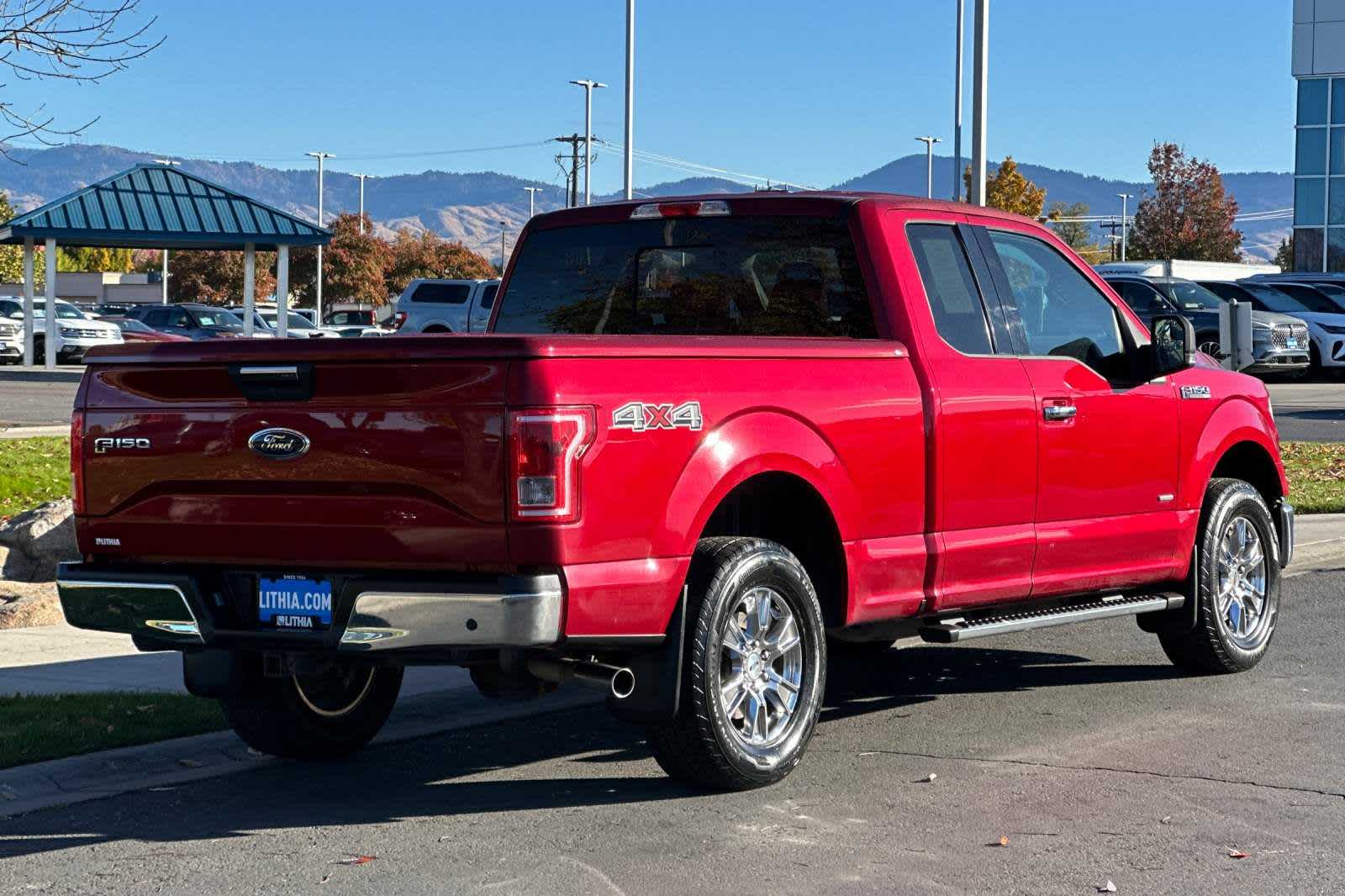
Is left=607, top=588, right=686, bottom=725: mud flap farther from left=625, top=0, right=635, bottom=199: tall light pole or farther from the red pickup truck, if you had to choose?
left=625, top=0, right=635, bottom=199: tall light pole

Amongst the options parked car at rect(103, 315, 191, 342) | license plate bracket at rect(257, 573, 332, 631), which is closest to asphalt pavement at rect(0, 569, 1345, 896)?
license plate bracket at rect(257, 573, 332, 631)

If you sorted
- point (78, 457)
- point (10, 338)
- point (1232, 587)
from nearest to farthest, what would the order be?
point (78, 457) → point (1232, 587) → point (10, 338)

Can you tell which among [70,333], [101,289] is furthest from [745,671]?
[101,289]

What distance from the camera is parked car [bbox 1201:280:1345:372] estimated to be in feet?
123

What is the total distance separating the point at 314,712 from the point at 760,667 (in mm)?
1803

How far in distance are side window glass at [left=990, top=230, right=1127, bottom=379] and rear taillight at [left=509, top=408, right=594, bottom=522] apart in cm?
299

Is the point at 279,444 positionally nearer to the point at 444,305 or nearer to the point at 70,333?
the point at 444,305

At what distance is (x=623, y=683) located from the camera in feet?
21.3

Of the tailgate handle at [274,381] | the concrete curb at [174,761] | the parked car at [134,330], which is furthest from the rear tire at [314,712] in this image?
the parked car at [134,330]

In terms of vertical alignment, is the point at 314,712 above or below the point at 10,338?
below

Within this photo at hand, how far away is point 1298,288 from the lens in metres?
38.7

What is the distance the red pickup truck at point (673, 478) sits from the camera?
6.10 metres

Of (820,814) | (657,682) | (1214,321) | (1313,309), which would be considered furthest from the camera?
(1313,309)

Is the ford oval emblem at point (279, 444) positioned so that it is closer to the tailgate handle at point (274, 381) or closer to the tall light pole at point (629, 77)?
the tailgate handle at point (274, 381)
